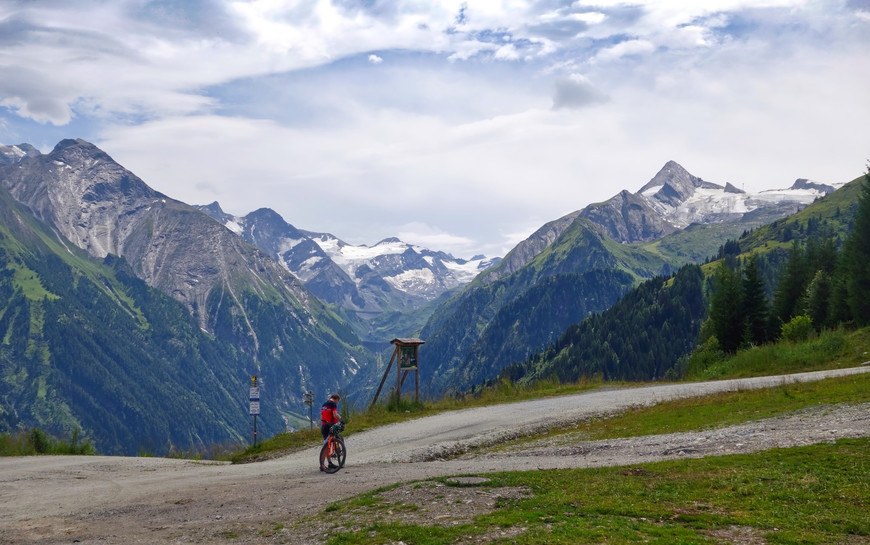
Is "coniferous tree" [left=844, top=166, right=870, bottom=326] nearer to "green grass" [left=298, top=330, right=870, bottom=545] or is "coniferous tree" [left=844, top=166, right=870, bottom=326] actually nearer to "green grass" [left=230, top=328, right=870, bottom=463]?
"green grass" [left=230, top=328, right=870, bottom=463]

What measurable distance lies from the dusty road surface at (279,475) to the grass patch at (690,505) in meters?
2.13

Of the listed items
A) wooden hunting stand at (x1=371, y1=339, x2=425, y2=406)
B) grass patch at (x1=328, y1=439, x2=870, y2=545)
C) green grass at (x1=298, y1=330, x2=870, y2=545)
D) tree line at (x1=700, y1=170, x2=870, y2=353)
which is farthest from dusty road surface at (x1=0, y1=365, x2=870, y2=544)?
tree line at (x1=700, y1=170, x2=870, y2=353)

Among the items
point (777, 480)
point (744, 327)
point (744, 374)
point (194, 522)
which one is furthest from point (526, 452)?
point (744, 327)

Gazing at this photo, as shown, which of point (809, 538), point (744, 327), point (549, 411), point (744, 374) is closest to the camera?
point (809, 538)

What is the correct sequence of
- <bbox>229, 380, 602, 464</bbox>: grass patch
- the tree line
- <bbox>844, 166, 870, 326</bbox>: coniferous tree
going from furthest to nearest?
the tree line → <bbox>844, 166, 870, 326</bbox>: coniferous tree → <bbox>229, 380, 602, 464</bbox>: grass patch

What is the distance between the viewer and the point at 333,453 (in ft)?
80.7

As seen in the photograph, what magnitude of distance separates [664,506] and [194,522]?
459 inches

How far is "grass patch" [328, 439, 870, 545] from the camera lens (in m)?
12.6

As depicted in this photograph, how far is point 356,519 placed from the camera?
15367 mm

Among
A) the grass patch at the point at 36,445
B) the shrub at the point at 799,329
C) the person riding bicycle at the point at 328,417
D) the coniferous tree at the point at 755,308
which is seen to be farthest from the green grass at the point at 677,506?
the coniferous tree at the point at 755,308

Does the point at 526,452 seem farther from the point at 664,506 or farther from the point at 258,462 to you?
the point at 258,462

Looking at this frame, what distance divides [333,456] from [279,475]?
219 cm

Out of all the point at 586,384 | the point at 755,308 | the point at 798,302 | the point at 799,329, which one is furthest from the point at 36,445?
the point at 798,302

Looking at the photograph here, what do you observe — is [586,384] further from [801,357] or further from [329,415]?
[329,415]
